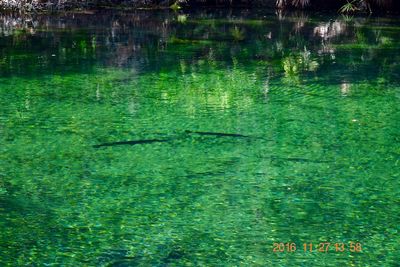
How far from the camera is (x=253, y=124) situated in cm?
400

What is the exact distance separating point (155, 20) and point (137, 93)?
4782mm

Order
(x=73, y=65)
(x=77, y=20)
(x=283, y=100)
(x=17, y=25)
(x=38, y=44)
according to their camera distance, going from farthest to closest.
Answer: (x=77, y=20), (x=17, y=25), (x=38, y=44), (x=73, y=65), (x=283, y=100)

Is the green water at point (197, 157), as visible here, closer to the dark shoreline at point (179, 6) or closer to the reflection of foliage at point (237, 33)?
the reflection of foliage at point (237, 33)

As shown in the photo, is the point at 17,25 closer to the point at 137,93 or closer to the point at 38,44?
the point at 38,44

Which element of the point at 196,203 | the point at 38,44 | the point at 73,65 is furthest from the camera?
the point at 38,44

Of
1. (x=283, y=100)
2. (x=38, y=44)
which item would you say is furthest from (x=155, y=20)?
(x=283, y=100)

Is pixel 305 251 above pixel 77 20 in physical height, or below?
below

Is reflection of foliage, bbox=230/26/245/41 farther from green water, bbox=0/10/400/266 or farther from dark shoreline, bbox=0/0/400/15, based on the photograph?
dark shoreline, bbox=0/0/400/15

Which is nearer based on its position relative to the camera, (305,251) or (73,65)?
(305,251)
